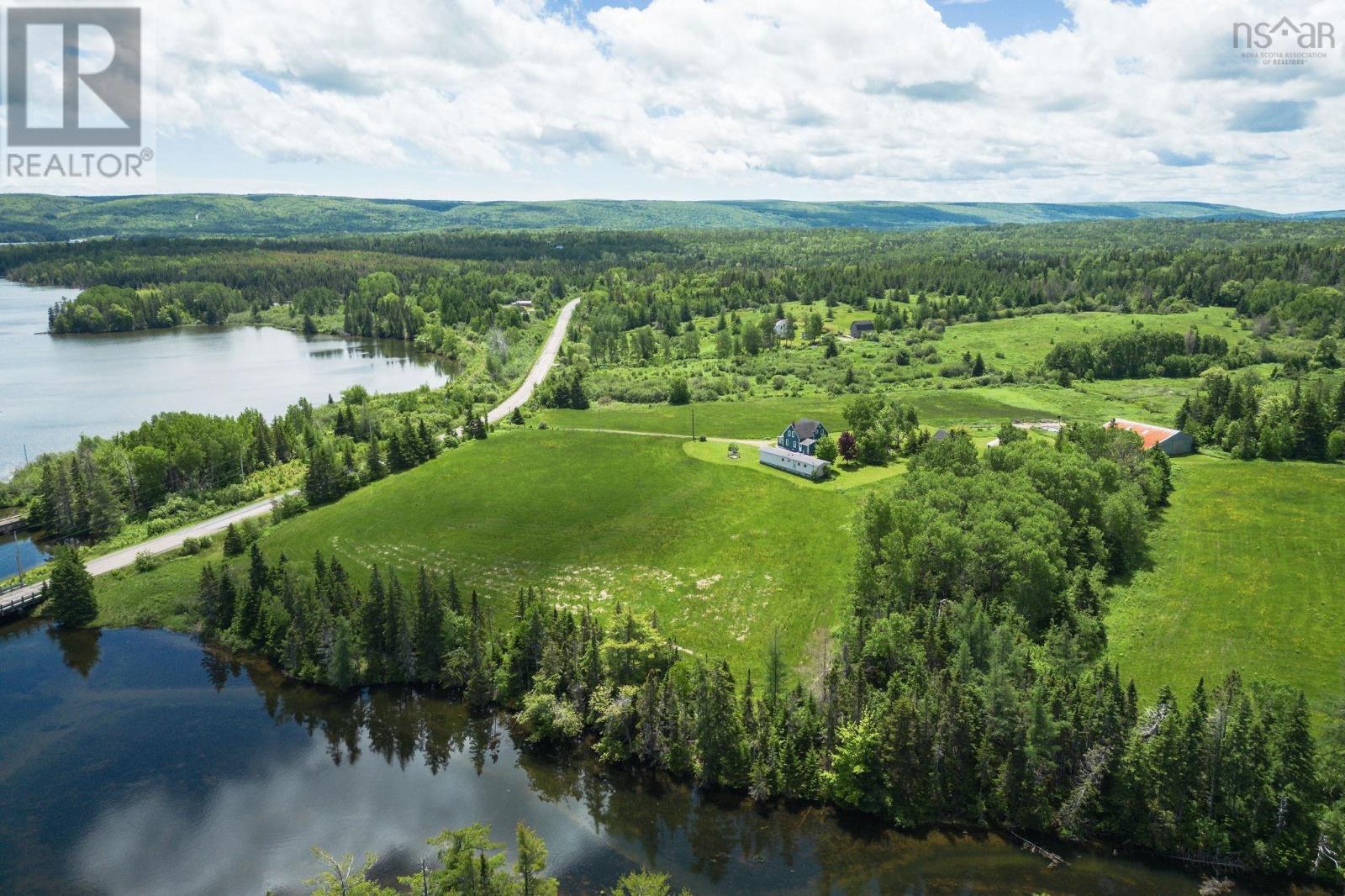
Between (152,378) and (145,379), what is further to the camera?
(152,378)

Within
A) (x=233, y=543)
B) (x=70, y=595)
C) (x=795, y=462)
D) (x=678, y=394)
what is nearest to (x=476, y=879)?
(x=70, y=595)

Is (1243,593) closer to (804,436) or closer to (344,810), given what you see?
(804,436)

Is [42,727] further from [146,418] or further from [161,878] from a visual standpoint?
[146,418]

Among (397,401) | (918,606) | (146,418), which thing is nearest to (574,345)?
(397,401)

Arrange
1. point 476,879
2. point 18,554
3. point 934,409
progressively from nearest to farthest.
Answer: point 476,879
point 18,554
point 934,409

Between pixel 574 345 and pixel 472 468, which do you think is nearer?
pixel 472 468

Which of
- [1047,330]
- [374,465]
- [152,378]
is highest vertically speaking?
[1047,330]

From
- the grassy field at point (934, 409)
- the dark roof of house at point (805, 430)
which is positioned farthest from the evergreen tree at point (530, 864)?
the grassy field at point (934, 409)

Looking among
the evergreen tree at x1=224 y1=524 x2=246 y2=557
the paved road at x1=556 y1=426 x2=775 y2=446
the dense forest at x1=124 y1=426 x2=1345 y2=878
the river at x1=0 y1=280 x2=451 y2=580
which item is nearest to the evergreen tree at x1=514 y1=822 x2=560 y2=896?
the dense forest at x1=124 y1=426 x2=1345 y2=878
